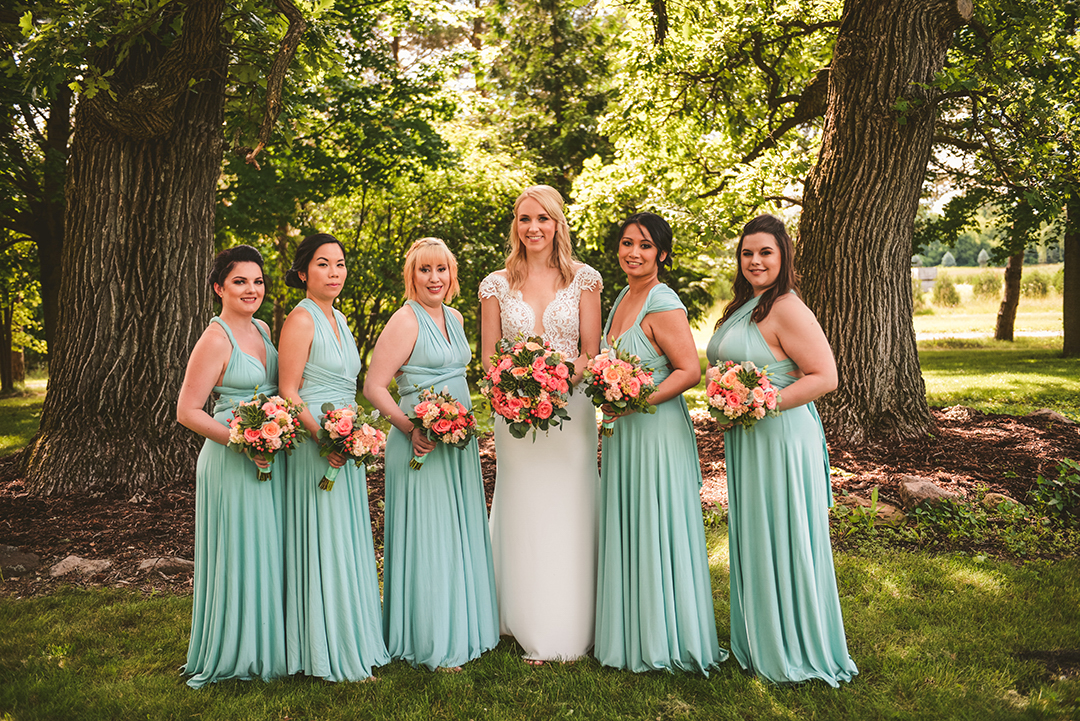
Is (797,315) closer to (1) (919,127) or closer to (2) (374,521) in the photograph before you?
(2) (374,521)

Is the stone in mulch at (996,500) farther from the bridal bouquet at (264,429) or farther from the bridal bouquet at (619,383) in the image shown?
the bridal bouquet at (264,429)

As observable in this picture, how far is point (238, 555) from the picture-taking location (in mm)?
3975

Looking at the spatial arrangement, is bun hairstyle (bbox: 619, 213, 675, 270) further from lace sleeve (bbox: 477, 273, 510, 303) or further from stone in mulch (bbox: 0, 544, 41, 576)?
stone in mulch (bbox: 0, 544, 41, 576)

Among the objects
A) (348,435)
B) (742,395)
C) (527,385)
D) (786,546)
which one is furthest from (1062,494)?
(348,435)

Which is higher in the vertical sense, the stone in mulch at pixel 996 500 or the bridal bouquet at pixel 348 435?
the bridal bouquet at pixel 348 435

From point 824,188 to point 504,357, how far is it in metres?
5.93

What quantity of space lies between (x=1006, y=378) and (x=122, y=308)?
49.7 feet

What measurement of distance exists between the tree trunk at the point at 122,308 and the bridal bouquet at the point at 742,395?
579 centimetres

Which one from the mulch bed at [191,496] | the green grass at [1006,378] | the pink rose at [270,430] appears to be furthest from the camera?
the green grass at [1006,378]

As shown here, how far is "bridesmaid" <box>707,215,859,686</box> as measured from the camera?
393cm

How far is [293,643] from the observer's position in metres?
4.05

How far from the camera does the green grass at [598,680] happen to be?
3758 mm

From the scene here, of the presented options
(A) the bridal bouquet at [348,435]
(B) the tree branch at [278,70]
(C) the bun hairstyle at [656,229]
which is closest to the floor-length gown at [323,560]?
(A) the bridal bouquet at [348,435]

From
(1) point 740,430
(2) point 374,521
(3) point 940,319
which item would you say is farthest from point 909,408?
(3) point 940,319
